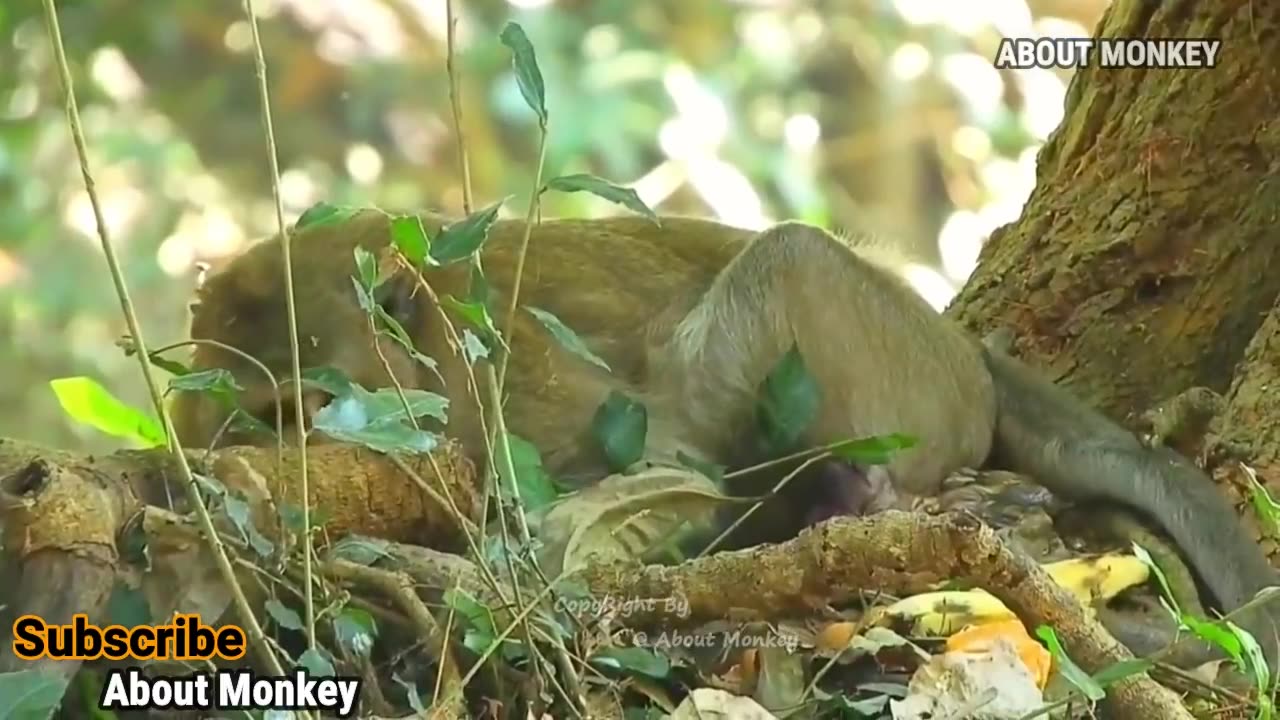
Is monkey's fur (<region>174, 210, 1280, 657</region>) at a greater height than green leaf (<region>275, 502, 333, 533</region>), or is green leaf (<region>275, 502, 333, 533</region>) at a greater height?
monkey's fur (<region>174, 210, 1280, 657</region>)

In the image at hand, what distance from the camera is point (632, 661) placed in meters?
1.13

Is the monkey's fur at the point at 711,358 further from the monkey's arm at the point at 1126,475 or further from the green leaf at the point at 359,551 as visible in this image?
the green leaf at the point at 359,551

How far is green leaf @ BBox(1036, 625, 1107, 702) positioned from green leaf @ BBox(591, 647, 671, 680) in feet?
0.94

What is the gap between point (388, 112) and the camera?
2.06 meters

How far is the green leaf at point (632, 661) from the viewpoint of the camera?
1128 mm

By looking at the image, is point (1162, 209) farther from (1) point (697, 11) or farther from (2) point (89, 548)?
(2) point (89, 548)

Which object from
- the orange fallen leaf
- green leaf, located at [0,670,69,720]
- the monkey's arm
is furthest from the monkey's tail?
green leaf, located at [0,670,69,720]

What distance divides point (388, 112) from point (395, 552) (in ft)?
3.15

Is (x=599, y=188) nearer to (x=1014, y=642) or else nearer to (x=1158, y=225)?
(x=1014, y=642)

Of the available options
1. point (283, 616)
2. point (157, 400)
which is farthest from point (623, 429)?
point (157, 400)

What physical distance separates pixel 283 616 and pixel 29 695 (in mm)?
194

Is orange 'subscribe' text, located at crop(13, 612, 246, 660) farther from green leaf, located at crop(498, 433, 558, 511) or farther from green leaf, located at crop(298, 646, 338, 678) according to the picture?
green leaf, located at crop(498, 433, 558, 511)

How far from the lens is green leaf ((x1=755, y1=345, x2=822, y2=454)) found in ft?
5.24

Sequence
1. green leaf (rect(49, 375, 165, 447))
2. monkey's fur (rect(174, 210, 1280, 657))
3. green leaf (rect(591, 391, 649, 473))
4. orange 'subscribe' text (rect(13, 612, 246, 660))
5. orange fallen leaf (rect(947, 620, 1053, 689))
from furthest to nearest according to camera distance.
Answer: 1. monkey's fur (rect(174, 210, 1280, 657))
2. green leaf (rect(591, 391, 649, 473))
3. green leaf (rect(49, 375, 165, 447))
4. orange fallen leaf (rect(947, 620, 1053, 689))
5. orange 'subscribe' text (rect(13, 612, 246, 660))
